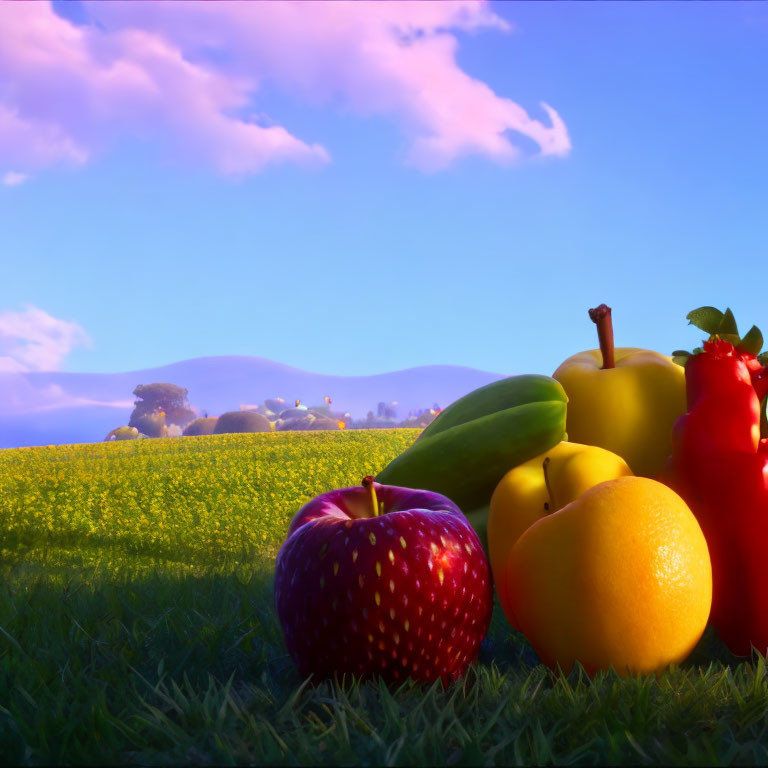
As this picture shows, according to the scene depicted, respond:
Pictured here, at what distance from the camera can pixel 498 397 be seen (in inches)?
109

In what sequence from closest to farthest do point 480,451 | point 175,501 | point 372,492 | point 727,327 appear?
point 372,492
point 727,327
point 480,451
point 175,501

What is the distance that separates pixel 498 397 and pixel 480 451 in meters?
0.33

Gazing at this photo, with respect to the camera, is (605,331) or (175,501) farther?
(175,501)

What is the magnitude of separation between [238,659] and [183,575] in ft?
4.82

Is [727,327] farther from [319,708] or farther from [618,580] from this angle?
[319,708]

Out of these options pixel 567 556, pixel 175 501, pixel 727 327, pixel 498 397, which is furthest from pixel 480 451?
pixel 175 501

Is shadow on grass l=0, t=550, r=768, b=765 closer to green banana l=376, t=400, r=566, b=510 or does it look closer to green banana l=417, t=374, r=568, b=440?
green banana l=376, t=400, r=566, b=510

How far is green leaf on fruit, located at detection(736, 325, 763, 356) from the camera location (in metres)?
2.22

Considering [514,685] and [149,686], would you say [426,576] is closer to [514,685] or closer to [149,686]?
[514,685]

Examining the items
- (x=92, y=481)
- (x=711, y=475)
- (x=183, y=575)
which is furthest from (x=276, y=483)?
(x=711, y=475)

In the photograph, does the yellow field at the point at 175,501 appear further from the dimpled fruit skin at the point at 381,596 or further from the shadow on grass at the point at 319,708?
the dimpled fruit skin at the point at 381,596

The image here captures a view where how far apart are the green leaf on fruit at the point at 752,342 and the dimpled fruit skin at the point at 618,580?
0.62m

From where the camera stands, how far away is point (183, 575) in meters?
3.46

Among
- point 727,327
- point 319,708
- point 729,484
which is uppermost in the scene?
point 727,327
